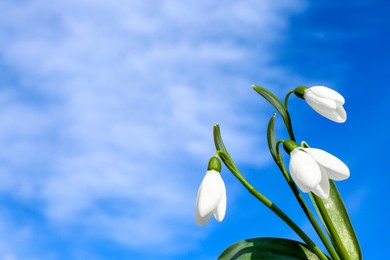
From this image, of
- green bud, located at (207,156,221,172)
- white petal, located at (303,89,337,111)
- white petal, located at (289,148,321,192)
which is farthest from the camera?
white petal, located at (303,89,337,111)

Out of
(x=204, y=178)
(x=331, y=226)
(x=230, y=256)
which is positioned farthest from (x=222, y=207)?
(x=331, y=226)

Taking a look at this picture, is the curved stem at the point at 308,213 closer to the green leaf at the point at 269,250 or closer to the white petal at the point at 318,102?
the green leaf at the point at 269,250

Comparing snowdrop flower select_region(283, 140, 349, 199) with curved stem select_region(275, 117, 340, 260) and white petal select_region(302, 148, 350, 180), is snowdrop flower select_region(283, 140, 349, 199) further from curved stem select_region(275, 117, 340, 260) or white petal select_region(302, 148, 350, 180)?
curved stem select_region(275, 117, 340, 260)

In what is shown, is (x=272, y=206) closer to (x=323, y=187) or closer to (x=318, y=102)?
(x=323, y=187)

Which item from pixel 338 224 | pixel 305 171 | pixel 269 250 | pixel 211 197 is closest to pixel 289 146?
pixel 305 171

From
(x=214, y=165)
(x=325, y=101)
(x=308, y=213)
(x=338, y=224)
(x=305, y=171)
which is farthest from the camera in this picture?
(x=338, y=224)

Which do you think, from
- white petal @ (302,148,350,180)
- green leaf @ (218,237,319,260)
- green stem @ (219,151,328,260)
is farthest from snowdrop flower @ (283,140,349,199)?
green leaf @ (218,237,319,260)

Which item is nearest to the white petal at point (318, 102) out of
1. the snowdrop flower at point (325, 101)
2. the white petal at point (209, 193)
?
the snowdrop flower at point (325, 101)

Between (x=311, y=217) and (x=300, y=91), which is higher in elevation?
(x=300, y=91)
